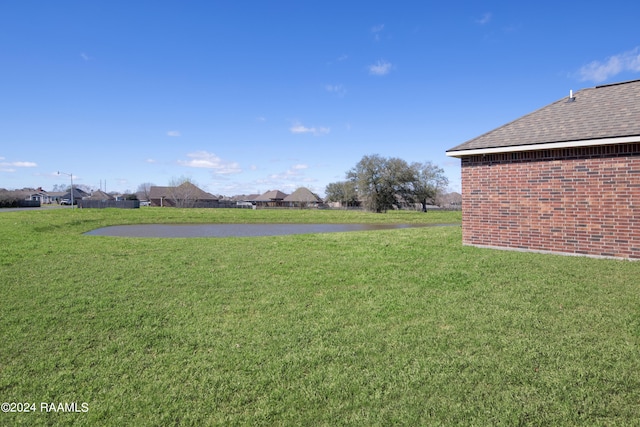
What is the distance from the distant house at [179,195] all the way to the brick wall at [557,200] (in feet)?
206

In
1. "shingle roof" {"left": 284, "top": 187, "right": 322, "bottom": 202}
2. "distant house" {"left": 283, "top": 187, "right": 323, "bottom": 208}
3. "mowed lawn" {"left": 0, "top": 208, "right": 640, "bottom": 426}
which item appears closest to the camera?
"mowed lawn" {"left": 0, "top": 208, "right": 640, "bottom": 426}

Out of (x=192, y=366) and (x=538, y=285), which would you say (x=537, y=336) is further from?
(x=192, y=366)

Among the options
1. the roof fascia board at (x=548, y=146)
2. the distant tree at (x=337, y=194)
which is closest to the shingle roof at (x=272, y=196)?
the distant tree at (x=337, y=194)

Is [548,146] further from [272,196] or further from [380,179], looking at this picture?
[272,196]

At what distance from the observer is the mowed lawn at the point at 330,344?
9.52 ft

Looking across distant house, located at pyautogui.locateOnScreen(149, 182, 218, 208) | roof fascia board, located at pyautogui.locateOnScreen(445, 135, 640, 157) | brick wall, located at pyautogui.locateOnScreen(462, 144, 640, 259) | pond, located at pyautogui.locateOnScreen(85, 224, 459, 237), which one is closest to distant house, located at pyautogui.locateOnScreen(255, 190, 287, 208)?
distant house, located at pyautogui.locateOnScreen(149, 182, 218, 208)

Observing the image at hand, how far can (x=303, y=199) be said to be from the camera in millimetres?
81375

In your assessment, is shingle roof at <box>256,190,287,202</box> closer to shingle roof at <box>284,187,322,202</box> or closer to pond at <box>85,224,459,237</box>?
shingle roof at <box>284,187,322,202</box>

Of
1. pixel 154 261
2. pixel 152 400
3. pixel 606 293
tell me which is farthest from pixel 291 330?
pixel 154 261

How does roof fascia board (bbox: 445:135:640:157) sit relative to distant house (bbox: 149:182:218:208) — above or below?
below

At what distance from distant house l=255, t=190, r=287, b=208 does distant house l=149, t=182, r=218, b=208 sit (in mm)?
15140

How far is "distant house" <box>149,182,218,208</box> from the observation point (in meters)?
70.2

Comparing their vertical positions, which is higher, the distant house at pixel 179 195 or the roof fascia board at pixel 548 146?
the distant house at pixel 179 195

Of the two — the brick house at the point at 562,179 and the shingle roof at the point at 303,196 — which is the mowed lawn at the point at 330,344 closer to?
the brick house at the point at 562,179
